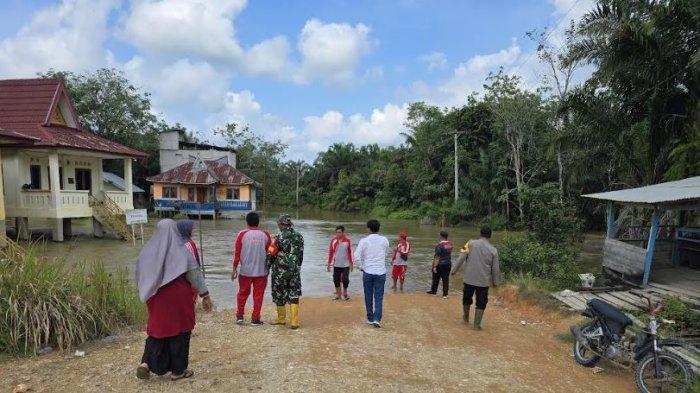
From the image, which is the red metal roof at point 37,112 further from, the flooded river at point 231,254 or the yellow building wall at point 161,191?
the yellow building wall at point 161,191

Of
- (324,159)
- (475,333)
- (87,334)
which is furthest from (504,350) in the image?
(324,159)

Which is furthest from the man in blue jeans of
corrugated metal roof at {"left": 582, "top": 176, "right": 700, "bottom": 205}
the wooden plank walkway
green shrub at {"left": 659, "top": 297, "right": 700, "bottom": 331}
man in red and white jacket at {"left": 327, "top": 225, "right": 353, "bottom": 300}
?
corrugated metal roof at {"left": 582, "top": 176, "right": 700, "bottom": 205}

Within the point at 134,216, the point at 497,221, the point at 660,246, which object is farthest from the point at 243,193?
the point at 660,246

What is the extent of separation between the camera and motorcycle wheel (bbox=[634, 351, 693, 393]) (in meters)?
5.05

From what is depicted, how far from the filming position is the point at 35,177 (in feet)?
69.6

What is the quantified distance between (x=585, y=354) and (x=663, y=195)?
4.83 m

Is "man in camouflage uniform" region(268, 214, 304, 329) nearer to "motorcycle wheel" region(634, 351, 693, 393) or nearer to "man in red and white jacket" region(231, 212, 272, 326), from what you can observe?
"man in red and white jacket" region(231, 212, 272, 326)

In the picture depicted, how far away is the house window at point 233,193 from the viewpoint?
38.3m

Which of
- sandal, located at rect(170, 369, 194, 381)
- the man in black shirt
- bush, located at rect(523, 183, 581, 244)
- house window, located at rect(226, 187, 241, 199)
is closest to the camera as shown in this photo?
sandal, located at rect(170, 369, 194, 381)

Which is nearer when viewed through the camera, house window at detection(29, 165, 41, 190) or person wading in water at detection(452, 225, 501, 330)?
person wading in water at detection(452, 225, 501, 330)

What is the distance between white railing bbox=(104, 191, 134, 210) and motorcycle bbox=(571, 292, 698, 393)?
2135cm

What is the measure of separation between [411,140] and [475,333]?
1361 inches

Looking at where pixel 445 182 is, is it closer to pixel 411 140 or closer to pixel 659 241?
pixel 411 140

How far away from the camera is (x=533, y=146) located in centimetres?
3044
